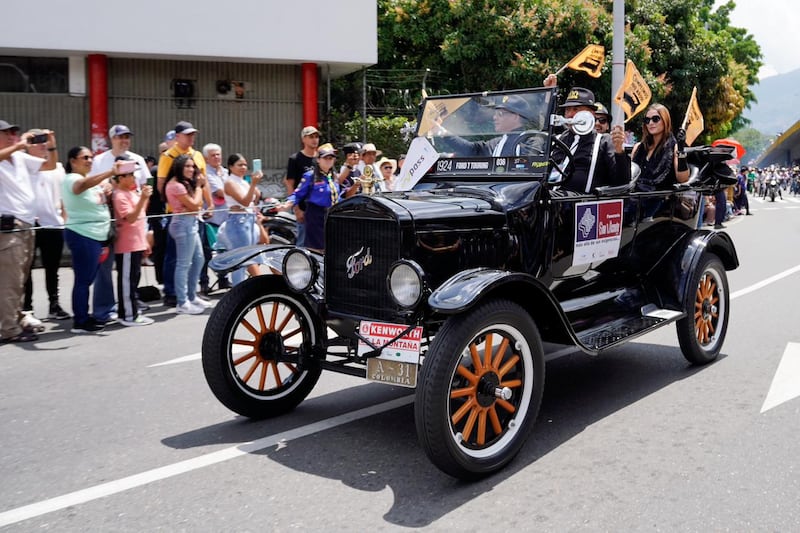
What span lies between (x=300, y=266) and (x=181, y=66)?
40.9 ft

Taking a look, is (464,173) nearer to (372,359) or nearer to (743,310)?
(372,359)

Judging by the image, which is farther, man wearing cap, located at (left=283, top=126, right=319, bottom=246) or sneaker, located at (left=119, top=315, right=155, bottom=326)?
man wearing cap, located at (left=283, top=126, right=319, bottom=246)

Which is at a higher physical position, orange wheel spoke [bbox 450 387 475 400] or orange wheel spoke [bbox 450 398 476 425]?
orange wheel spoke [bbox 450 387 475 400]

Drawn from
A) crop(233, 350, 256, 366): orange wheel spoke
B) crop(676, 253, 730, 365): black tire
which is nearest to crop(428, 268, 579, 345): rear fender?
crop(233, 350, 256, 366): orange wheel spoke

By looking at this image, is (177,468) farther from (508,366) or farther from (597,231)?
(597,231)

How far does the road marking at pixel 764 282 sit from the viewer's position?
9.17 meters

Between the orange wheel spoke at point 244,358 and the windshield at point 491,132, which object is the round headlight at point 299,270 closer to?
the orange wheel spoke at point 244,358

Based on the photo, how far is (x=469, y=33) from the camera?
67.4 ft

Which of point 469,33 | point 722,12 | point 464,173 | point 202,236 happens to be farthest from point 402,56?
point 722,12

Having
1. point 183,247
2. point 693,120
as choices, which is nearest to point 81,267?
point 183,247

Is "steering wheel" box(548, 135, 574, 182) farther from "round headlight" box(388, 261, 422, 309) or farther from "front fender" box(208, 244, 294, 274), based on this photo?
"front fender" box(208, 244, 294, 274)

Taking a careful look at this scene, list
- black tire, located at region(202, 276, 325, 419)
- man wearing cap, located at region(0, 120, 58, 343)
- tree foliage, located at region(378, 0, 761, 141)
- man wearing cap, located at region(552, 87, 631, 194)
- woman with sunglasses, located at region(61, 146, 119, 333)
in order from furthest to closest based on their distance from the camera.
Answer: tree foliage, located at region(378, 0, 761, 141) → woman with sunglasses, located at region(61, 146, 119, 333) → man wearing cap, located at region(0, 120, 58, 343) → man wearing cap, located at region(552, 87, 631, 194) → black tire, located at region(202, 276, 325, 419)

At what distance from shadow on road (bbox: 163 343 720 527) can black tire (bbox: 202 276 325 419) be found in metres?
0.14

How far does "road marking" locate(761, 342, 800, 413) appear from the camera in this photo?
5152mm
